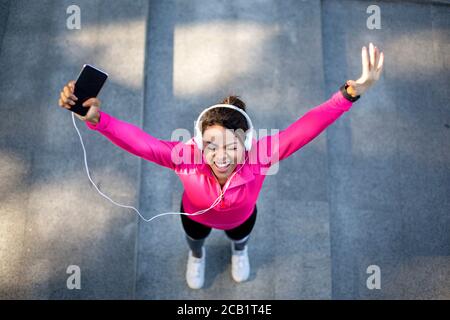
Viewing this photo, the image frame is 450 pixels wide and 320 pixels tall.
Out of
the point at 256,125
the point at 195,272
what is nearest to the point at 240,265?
the point at 195,272

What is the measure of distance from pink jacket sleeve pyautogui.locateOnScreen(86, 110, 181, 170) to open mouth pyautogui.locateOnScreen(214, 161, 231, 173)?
9.0 inches

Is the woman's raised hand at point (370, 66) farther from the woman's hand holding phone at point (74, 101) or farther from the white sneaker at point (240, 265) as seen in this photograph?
the white sneaker at point (240, 265)

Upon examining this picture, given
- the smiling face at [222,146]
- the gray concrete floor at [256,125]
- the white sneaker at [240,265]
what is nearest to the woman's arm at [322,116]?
the smiling face at [222,146]

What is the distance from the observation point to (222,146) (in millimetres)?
1567

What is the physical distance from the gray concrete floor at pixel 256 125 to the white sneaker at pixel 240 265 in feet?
0.25

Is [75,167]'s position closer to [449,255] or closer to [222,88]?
[222,88]

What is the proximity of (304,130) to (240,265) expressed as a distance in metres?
1.32

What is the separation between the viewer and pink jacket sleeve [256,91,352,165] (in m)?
1.68

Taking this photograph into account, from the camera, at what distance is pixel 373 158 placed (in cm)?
318

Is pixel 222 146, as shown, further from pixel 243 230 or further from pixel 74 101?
pixel 243 230

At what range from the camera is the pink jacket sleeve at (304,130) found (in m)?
1.68

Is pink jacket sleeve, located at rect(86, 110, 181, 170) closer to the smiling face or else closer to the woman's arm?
the smiling face

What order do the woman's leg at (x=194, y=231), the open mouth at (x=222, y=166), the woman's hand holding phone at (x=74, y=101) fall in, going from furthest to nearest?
the woman's leg at (x=194, y=231), the open mouth at (x=222, y=166), the woman's hand holding phone at (x=74, y=101)
